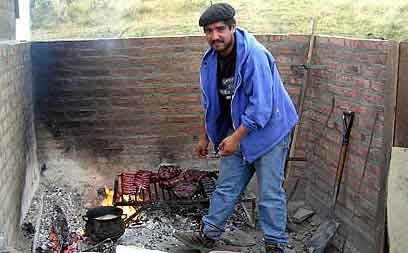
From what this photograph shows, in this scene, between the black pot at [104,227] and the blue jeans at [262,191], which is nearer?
the blue jeans at [262,191]

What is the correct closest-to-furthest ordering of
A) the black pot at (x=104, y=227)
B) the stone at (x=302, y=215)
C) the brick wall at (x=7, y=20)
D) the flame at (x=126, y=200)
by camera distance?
the black pot at (x=104, y=227), the brick wall at (x=7, y=20), the flame at (x=126, y=200), the stone at (x=302, y=215)

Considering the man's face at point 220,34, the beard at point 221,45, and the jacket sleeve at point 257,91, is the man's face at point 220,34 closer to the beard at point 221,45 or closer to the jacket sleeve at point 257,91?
the beard at point 221,45

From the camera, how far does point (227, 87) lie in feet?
14.0

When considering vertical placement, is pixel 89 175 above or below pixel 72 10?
below

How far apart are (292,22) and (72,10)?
18.0ft

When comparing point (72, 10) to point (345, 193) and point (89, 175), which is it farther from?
point (345, 193)

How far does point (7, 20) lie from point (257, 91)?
10.9ft

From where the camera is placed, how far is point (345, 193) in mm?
5168

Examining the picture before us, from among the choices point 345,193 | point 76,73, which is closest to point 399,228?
point 345,193

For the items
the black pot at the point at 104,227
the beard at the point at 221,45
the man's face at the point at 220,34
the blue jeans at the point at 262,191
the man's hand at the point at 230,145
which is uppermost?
the man's face at the point at 220,34

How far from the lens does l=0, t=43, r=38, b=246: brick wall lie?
4156mm

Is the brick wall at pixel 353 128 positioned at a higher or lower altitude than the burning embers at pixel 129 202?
higher

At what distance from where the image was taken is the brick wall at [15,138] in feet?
13.6

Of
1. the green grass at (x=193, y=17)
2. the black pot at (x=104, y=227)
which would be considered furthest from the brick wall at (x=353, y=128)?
the green grass at (x=193, y=17)
